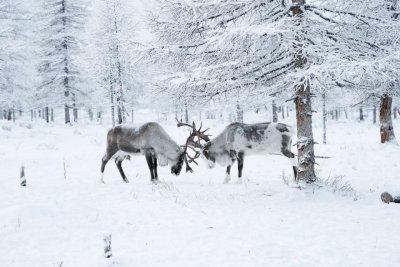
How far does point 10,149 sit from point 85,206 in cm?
1282

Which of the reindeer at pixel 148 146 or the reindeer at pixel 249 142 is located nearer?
the reindeer at pixel 148 146

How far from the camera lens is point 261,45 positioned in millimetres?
9422

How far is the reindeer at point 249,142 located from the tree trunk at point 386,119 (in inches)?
357

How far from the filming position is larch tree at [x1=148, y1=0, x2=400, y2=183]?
862cm

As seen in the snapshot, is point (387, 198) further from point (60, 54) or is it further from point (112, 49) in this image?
point (60, 54)

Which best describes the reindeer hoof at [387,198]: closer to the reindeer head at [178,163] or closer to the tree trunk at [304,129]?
the tree trunk at [304,129]

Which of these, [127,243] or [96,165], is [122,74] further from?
[127,243]

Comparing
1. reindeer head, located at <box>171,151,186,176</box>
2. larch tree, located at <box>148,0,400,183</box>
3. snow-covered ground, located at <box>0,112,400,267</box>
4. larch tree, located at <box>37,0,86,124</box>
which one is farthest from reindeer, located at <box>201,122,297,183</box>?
larch tree, located at <box>37,0,86,124</box>

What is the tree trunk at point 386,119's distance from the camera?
1842 centimetres

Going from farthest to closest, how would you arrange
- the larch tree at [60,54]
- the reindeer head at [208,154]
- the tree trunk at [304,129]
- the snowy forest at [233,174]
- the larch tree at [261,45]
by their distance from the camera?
the larch tree at [60,54] → the reindeer head at [208,154] → the tree trunk at [304,129] → the larch tree at [261,45] → the snowy forest at [233,174]

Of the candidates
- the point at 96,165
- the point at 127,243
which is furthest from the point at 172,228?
the point at 96,165

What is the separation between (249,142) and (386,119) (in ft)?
33.5

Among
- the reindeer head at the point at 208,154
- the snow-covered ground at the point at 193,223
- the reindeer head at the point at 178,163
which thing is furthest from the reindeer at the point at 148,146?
the reindeer head at the point at 208,154

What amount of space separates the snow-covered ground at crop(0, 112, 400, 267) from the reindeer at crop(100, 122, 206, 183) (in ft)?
2.41
